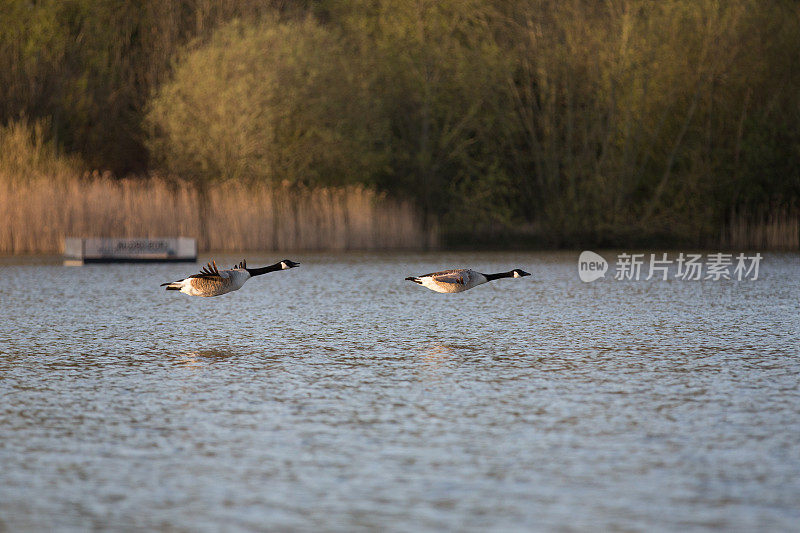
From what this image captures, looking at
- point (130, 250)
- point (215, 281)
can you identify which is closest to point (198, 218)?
point (130, 250)

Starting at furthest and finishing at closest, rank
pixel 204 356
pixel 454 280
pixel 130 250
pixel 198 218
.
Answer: pixel 198 218
pixel 130 250
pixel 454 280
pixel 204 356

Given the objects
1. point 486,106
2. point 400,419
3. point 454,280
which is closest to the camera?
point 400,419

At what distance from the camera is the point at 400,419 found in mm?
8859

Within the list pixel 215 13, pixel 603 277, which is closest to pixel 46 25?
pixel 215 13

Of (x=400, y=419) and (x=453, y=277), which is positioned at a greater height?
(x=453, y=277)

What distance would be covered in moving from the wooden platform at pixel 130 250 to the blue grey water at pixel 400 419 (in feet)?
46.8

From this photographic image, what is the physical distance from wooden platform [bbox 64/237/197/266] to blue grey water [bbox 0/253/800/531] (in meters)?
14.3

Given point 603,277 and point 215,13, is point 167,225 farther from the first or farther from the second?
point 215,13

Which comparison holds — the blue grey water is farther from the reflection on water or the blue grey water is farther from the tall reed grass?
the tall reed grass

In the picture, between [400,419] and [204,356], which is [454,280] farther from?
[400,419]

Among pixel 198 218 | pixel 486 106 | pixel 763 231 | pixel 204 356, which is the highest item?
pixel 486 106

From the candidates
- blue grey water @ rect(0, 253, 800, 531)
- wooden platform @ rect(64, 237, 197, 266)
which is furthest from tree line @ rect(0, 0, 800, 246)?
blue grey water @ rect(0, 253, 800, 531)

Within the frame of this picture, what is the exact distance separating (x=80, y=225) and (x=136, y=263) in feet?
8.26

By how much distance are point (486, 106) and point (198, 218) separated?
17.6m
